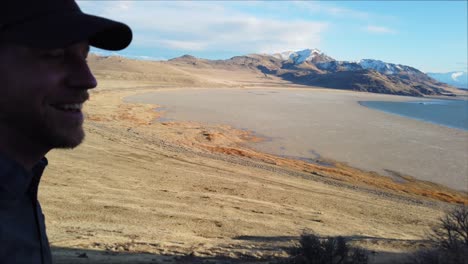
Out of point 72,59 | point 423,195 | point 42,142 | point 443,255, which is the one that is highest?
point 72,59

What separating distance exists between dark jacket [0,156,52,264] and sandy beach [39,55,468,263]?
5361 millimetres

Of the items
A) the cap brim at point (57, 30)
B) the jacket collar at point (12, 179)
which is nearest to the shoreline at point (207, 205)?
the jacket collar at point (12, 179)

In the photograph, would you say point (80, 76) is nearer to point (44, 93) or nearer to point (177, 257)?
point (44, 93)

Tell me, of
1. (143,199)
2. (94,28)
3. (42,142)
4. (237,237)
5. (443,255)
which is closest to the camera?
(94,28)

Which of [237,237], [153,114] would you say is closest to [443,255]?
[237,237]

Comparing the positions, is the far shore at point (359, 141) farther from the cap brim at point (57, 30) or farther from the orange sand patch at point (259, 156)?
the cap brim at point (57, 30)

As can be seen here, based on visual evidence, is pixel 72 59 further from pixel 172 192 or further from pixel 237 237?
pixel 172 192

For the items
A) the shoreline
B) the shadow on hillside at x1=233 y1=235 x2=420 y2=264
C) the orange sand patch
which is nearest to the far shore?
the orange sand patch

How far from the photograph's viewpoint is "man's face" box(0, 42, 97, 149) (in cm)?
127

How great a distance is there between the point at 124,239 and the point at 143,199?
3.09 metres

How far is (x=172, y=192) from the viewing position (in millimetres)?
11938

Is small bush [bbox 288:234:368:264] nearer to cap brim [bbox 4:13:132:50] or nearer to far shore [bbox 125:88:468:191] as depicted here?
cap brim [bbox 4:13:132:50]

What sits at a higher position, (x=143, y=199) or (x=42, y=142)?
(x=42, y=142)

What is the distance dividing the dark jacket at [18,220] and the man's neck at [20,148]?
0.17 feet
